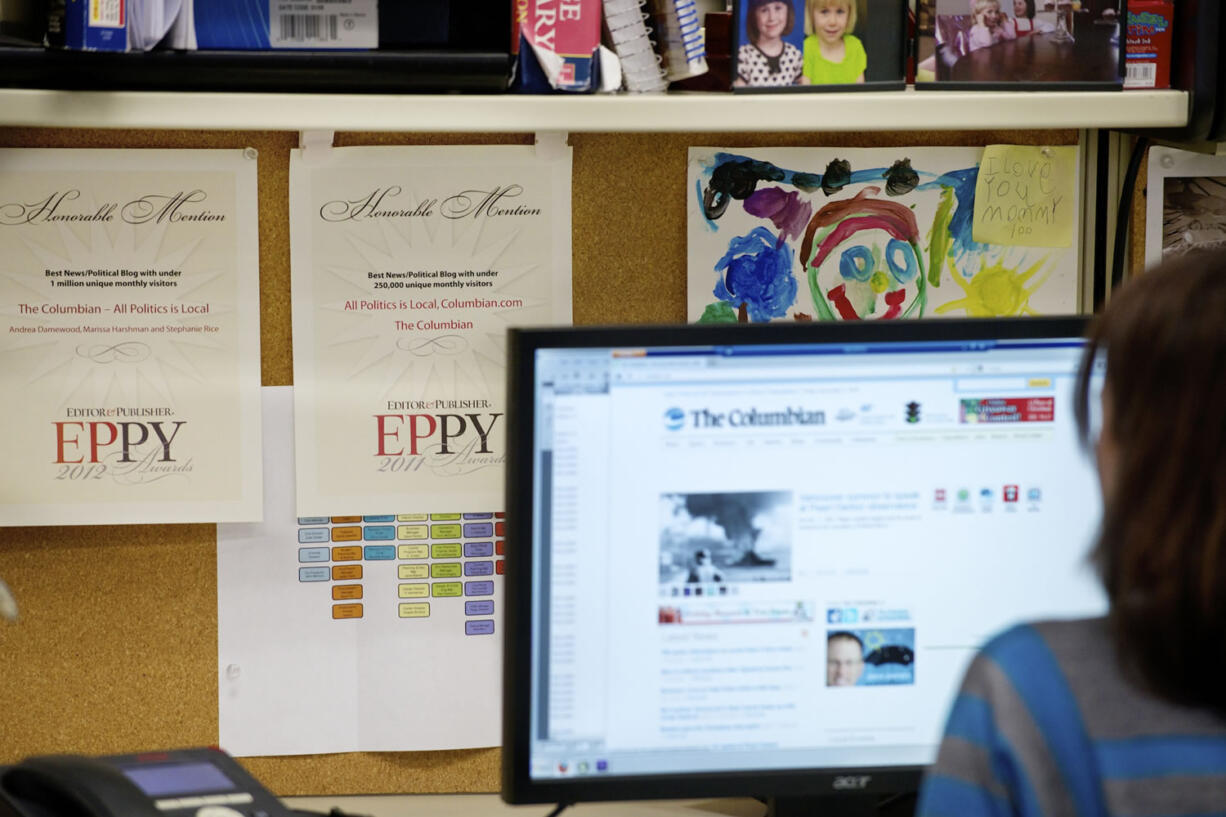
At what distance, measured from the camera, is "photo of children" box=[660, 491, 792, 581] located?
700 mm

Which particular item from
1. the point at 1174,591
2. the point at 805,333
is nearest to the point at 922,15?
the point at 805,333


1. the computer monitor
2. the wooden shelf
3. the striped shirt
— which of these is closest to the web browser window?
the computer monitor

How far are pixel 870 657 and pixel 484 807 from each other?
33 cm

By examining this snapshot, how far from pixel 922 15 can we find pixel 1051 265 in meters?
0.23

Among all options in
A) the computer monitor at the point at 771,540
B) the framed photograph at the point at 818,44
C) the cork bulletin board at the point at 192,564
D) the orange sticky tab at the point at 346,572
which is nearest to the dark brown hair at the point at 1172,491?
the computer monitor at the point at 771,540

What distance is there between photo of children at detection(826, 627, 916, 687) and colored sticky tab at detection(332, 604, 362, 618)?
364 millimetres

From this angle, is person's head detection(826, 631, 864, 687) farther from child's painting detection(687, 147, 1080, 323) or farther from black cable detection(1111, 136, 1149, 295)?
black cable detection(1111, 136, 1149, 295)

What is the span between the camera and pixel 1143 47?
31.5 inches

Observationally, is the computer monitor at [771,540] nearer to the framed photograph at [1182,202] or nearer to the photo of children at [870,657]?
the photo of children at [870,657]

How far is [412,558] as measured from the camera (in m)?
0.89

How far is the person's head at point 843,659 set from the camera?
714 millimetres

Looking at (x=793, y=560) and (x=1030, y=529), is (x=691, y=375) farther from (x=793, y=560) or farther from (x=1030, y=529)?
(x=1030, y=529)

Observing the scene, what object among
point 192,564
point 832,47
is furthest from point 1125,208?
point 192,564

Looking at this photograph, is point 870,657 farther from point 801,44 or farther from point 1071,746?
point 801,44
